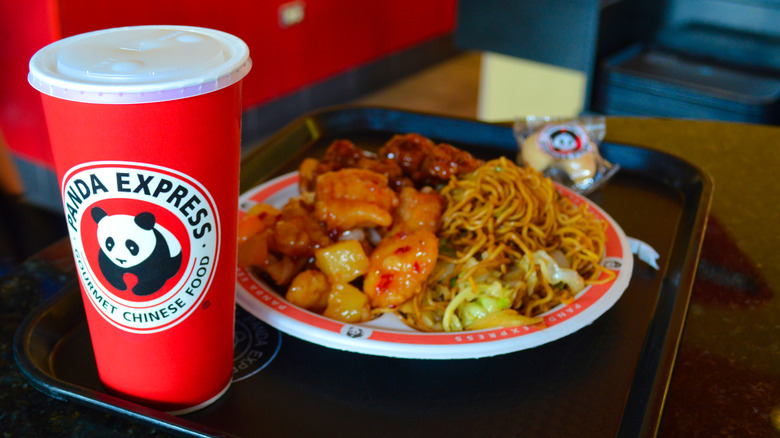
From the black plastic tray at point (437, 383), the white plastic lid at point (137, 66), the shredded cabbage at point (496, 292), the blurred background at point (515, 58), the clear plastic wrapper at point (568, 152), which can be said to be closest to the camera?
the white plastic lid at point (137, 66)

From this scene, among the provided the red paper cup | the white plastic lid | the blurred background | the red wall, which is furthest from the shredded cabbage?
the red wall

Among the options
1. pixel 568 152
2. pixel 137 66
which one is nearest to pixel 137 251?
pixel 137 66

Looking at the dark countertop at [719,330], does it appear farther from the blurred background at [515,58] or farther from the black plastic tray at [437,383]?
the blurred background at [515,58]

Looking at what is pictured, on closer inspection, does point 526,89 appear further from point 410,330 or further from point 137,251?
point 137,251

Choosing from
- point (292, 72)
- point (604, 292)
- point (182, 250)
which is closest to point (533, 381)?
point (604, 292)

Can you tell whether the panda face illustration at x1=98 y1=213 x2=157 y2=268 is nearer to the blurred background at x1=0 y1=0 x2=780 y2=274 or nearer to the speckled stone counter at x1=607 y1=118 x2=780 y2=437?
the speckled stone counter at x1=607 y1=118 x2=780 y2=437

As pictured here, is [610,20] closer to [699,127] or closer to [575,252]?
[699,127]

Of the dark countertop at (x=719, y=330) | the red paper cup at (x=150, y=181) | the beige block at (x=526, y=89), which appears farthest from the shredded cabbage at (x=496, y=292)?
the beige block at (x=526, y=89)

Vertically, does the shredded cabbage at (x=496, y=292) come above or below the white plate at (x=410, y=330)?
below
